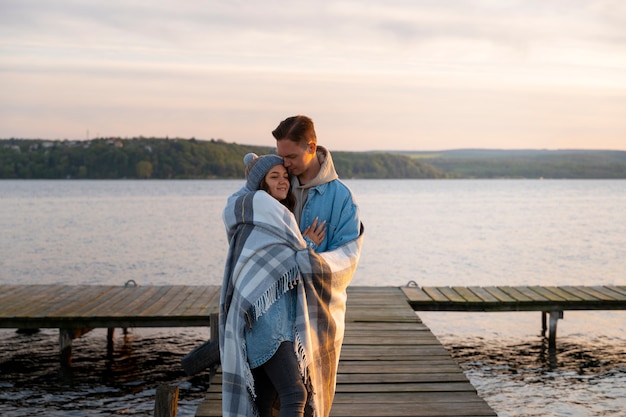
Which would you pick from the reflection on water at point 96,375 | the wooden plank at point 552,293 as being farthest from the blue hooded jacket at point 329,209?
the wooden plank at point 552,293

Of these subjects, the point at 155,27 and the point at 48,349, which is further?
the point at 155,27

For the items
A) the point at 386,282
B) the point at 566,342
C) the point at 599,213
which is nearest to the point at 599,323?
the point at 566,342

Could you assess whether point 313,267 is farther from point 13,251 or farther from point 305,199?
point 13,251

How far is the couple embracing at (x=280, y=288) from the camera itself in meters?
3.42

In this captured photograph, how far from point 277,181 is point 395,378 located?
342cm

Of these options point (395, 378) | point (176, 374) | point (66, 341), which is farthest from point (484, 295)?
point (66, 341)

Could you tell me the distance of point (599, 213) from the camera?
191 feet

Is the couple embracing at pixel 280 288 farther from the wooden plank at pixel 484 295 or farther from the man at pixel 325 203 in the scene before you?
the wooden plank at pixel 484 295

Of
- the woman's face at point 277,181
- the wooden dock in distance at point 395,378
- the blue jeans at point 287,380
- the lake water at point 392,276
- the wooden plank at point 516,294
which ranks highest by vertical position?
the woman's face at point 277,181

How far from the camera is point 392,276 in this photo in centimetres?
2466

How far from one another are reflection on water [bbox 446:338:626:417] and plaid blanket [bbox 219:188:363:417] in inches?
240

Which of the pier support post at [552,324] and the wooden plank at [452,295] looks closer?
the wooden plank at [452,295]

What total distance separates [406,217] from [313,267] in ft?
164

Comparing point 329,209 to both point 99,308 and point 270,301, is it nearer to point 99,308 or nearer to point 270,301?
point 270,301
